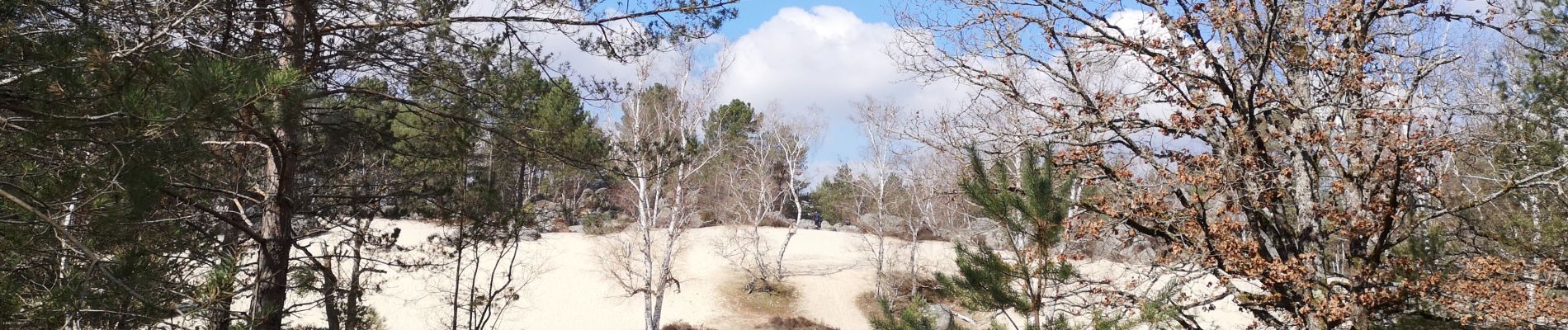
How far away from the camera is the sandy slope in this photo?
18.7 m

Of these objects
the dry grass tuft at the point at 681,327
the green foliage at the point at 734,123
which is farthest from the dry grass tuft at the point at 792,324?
the green foliage at the point at 734,123

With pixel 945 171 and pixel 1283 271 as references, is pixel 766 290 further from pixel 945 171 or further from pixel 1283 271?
pixel 1283 271

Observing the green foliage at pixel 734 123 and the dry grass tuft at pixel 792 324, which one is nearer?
the dry grass tuft at pixel 792 324

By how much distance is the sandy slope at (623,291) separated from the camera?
18.7 meters

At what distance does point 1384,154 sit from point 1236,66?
1019 mm

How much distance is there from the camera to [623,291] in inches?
812

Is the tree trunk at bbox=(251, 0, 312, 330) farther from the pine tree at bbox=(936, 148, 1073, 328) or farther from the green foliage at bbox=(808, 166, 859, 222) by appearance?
the green foliage at bbox=(808, 166, 859, 222)

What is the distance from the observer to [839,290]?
2261 cm

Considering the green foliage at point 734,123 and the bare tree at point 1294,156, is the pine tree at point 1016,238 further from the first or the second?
the green foliage at point 734,123

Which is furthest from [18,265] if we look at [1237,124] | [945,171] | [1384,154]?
[945,171]

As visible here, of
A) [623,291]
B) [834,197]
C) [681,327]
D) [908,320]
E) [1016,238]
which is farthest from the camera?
[834,197]

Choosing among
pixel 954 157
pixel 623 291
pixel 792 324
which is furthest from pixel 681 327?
pixel 954 157

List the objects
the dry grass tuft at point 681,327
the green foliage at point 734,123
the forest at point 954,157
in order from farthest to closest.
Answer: the green foliage at point 734,123 < the dry grass tuft at point 681,327 < the forest at point 954,157

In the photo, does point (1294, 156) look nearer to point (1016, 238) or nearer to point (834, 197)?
point (1016, 238)
